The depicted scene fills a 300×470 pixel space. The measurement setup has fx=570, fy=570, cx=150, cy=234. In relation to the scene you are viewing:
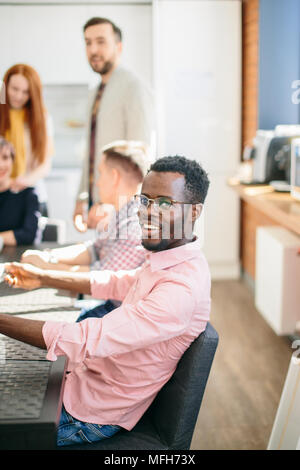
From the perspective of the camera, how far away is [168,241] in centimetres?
100

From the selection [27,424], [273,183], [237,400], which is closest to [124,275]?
[27,424]

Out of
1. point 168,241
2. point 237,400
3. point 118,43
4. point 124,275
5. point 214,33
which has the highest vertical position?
point 214,33

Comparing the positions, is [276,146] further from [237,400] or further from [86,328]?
[86,328]

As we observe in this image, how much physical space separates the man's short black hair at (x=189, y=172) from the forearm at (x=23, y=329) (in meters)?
0.32

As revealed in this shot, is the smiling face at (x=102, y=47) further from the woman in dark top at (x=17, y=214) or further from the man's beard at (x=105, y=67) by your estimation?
the woman in dark top at (x=17, y=214)

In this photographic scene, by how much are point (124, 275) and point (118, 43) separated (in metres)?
0.59

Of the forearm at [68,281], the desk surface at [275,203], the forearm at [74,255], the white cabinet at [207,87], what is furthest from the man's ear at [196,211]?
the white cabinet at [207,87]

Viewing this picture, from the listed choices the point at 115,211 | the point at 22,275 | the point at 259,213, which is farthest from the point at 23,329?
the point at 259,213

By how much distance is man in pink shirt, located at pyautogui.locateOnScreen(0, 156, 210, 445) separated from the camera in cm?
92

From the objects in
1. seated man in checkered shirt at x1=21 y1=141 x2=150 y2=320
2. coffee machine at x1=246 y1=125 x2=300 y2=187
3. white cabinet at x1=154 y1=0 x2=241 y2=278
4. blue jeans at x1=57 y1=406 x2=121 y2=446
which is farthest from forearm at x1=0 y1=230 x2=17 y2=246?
white cabinet at x1=154 y1=0 x2=241 y2=278

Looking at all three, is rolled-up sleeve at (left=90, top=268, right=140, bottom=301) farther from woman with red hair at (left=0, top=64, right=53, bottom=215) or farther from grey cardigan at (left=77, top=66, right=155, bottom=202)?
woman with red hair at (left=0, top=64, right=53, bottom=215)

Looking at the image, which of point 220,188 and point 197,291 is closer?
point 197,291

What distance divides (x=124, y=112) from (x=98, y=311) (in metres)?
0.53

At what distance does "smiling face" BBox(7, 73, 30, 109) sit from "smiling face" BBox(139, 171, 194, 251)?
0.50m
